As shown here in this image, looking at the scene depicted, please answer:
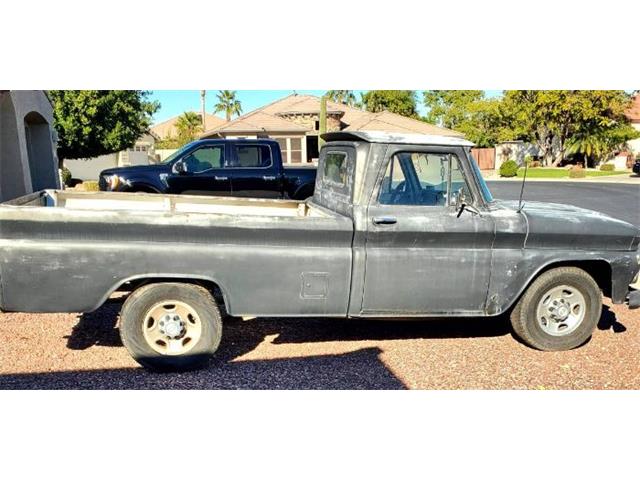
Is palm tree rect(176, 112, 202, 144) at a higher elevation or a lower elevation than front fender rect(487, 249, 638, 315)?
higher

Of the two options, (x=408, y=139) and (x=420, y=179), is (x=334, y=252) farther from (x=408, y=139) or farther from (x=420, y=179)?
(x=408, y=139)

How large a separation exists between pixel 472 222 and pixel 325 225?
1.29 meters

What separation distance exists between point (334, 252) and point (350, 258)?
0.14 meters

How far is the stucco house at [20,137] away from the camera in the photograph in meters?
12.2

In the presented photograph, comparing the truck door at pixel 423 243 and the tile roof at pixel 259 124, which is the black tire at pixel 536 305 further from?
the tile roof at pixel 259 124

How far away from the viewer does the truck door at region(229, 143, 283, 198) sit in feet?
32.5

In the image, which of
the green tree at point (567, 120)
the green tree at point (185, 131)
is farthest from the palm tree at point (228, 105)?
the green tree at point (567, 120)

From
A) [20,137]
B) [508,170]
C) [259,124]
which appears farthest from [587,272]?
[508,170]

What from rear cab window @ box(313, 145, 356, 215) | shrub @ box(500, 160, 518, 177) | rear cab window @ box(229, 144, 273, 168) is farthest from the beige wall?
rear cab window @ box(313, 145, 356, 215)

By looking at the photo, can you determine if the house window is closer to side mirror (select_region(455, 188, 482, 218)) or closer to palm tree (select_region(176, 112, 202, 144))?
palm tree (select_region(176, 112, 202, 144))

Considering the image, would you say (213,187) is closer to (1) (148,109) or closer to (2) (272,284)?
(2) (272,284)

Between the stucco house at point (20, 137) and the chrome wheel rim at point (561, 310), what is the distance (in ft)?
37.7

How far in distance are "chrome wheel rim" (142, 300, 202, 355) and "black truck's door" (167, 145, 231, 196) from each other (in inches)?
232

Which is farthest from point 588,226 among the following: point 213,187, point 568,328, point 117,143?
point 117,143
